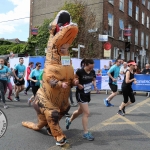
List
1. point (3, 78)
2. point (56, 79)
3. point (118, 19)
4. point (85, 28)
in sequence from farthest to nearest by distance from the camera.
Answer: point (118, 19), point (85, 28), point (3, 78), point (56, 79)

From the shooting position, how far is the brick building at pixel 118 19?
68.5ft

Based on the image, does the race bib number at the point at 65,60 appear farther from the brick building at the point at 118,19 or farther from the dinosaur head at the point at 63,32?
the brick building at the point at 118,19

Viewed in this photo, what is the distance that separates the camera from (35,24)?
→ 25.8m

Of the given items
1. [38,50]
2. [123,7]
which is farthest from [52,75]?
[123,7]

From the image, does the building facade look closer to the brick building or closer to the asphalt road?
the brick building

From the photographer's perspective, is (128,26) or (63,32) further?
(128,26)

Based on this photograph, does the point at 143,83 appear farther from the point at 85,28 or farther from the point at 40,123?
the point at 85,28

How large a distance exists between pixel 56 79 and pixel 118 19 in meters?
20.4

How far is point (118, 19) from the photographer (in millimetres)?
23625

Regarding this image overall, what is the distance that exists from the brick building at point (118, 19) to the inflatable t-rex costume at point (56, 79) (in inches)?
589

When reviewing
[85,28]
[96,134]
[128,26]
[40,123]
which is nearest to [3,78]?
[40,123]

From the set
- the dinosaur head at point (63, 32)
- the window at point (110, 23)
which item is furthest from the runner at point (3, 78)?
the window at point (110, 23)

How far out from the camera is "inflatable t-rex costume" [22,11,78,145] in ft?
14.9

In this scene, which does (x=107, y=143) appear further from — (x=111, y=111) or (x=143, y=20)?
(x=143, y=20)
